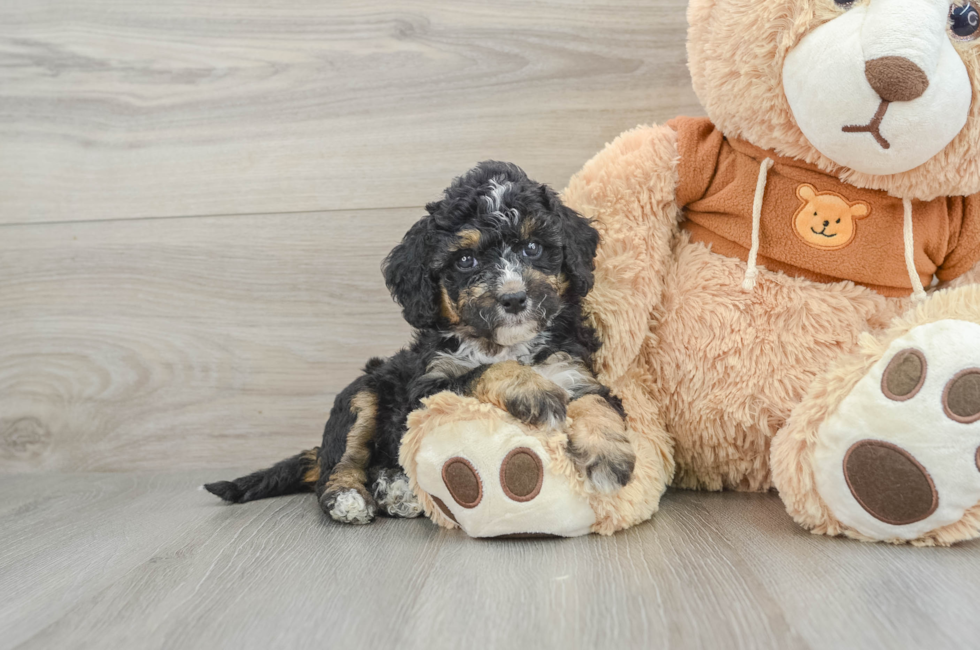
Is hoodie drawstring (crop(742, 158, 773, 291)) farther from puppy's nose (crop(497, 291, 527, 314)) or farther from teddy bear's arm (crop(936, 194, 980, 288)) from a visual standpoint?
puppy's nose (crop(497, 291, 527, 314))

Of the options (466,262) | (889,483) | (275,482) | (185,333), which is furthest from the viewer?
(185,333)

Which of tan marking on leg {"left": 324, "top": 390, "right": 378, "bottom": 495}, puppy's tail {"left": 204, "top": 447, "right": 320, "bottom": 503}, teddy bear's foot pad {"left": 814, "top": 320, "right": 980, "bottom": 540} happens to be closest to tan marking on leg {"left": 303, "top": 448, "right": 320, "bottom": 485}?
puppy's tail {"left": 204, "top": 447, "right": 320, "bottom": 503}

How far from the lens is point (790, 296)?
175cm

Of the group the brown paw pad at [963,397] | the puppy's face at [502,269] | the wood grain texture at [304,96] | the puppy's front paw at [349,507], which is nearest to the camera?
the brown paw pad at [963,397]

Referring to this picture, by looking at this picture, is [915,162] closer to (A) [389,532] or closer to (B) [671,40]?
(B) [671,40]

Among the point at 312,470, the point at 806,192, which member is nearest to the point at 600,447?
the point at 806,192

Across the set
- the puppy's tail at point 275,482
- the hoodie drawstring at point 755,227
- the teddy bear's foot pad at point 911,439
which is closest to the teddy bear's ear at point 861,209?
the hoodie drawstring at point 755,227

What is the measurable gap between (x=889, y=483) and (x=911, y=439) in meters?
0.10

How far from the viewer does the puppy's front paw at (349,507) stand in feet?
6.20

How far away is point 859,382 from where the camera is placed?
4.86 feet

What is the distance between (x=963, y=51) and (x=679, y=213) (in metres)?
0.68

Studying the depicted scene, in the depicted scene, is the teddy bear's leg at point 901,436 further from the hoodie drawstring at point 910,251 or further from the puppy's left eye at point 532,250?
the puppy's left eye at point 532,250

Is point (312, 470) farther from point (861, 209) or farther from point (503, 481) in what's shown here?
point (861, 209)

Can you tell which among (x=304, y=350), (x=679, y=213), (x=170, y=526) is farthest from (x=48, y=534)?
(x=679, y=213)
